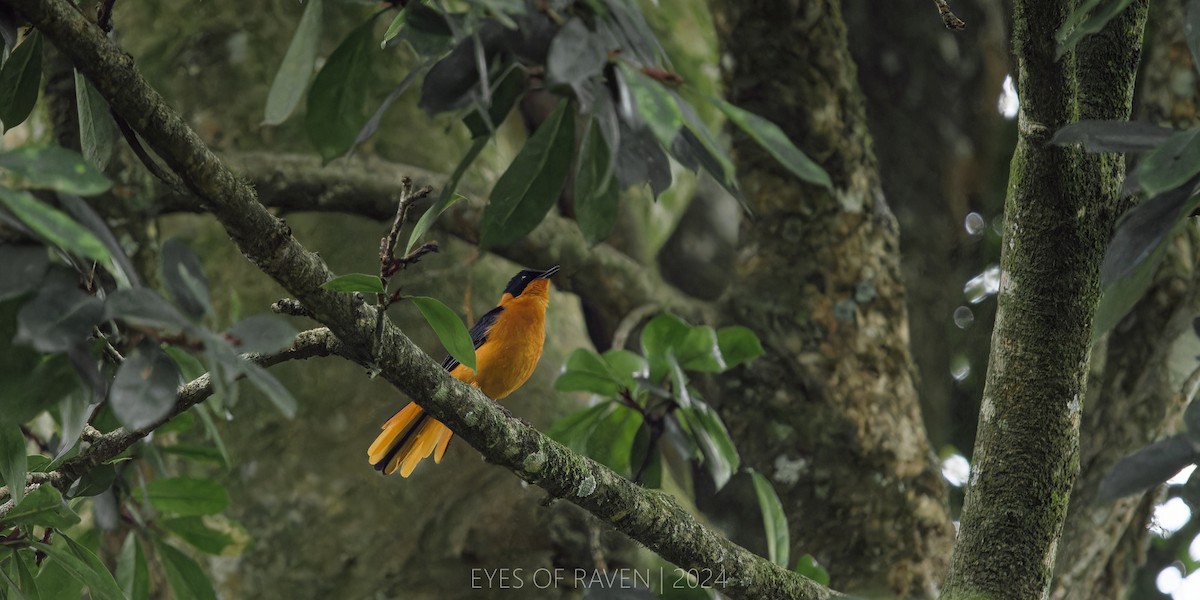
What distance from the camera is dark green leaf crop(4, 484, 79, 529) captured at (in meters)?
1.77

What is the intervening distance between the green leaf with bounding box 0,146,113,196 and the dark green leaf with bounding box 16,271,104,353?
11cm

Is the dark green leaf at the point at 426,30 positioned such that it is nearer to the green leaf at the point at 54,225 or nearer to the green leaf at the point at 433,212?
the green leaf at the point at 433,212

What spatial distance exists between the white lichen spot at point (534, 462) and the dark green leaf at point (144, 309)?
1002 millimetres

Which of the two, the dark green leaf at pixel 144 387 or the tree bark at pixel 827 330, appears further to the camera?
the tree bark at pixel 827 330

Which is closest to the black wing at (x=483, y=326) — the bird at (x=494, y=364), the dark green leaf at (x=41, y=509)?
the bird at (x=494, y=364)

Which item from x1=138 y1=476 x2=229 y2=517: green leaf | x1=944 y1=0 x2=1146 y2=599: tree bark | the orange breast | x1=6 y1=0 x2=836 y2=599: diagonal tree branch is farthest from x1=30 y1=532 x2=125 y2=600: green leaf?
the orange breast

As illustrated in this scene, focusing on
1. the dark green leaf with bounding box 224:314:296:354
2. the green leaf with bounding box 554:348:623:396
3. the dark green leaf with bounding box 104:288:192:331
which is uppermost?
the green leaf with bounding box 554:348:623:396

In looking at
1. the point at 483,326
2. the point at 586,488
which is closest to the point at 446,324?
the point at 586,488

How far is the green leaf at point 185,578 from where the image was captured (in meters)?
Result: 2.40

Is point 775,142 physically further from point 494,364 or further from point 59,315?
point 494,364

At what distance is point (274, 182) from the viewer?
3.66 meters

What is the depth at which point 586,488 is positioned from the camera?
2.03 m

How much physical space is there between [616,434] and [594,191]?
1.65 m

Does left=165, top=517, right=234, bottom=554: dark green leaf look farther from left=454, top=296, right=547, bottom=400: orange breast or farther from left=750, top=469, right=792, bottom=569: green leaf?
left=750, top=469, right=792, bottom=569: green leaf
